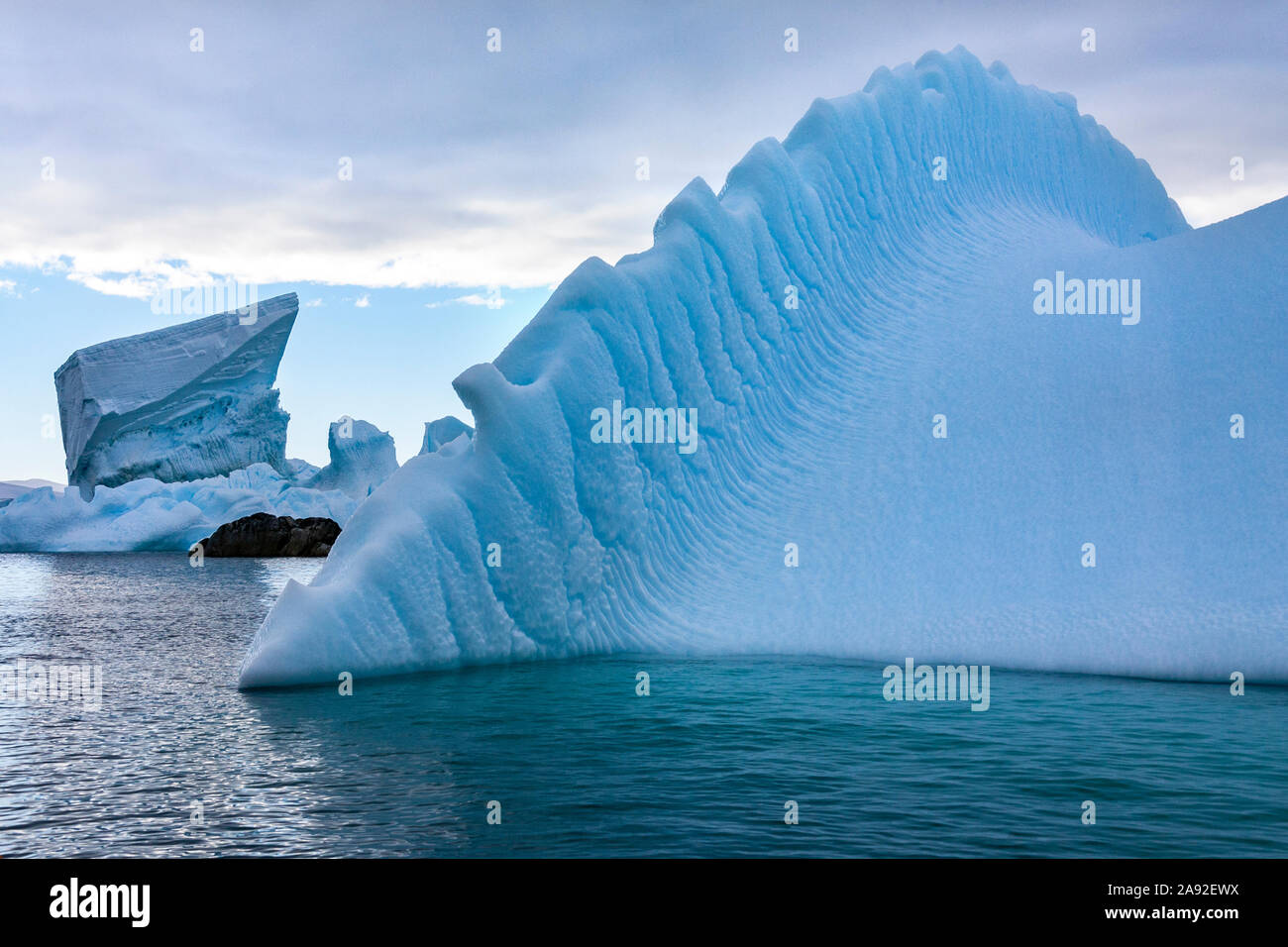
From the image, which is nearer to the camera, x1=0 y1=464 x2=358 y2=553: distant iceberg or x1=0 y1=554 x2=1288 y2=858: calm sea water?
x1=0 y1=554 x2=1288 y2=858: calm sea water

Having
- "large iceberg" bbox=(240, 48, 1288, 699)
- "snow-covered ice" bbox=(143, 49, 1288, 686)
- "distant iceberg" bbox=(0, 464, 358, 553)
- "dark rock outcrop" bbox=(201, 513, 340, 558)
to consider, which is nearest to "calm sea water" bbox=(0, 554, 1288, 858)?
"large iceberg" bbox=(240, 48, 1288, 699)

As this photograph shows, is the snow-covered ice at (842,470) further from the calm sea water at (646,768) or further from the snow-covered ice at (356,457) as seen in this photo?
the snow-covered ice at (356,457)

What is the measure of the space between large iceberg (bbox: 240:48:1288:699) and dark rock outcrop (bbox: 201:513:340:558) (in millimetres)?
39817

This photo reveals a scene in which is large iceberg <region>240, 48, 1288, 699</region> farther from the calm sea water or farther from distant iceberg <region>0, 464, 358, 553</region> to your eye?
distant iceberg <region>0, 464, 358, 553</region>

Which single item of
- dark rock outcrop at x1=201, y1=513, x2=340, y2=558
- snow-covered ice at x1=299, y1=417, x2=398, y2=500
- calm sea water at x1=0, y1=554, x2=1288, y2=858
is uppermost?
snow-covered ice at x1=299, y1=417, x2=398, y2=500

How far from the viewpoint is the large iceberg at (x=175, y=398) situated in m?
55.4

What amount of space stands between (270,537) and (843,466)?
42860mm

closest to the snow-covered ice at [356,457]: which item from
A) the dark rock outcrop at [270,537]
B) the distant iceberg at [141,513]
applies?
the distant iceberg at [141,513]


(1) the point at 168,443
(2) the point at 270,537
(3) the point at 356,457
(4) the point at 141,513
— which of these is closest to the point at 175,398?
(1) the point at 168,443

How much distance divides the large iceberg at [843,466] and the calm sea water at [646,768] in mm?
820

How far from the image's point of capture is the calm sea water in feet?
16.3

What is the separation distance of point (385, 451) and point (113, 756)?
58578 millimetres

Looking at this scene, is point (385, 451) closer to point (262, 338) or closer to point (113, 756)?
point (262, 338)
